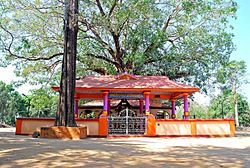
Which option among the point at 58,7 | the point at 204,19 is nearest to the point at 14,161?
the point at 58,7

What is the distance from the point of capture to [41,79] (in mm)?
19641

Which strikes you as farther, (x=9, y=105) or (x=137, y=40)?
(x=9, y=105)

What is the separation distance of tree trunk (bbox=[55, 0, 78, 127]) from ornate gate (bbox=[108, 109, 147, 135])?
2371 mm

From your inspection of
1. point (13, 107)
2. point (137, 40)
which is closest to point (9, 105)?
point (13, 107)

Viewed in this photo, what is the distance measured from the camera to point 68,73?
11672mm

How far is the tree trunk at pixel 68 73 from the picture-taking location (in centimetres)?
1141

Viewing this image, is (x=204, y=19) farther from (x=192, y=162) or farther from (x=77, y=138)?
(x=192, y=162)

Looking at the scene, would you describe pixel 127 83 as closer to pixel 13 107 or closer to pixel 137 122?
pixel 137 122

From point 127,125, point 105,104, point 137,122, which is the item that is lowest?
point 127,125

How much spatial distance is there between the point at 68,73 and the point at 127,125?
155 inches

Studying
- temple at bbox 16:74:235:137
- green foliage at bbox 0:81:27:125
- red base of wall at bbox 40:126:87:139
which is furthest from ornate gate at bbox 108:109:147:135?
green foliage at bbox 0:81:27:125

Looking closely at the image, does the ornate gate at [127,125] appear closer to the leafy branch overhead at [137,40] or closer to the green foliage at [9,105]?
the leafy branch overhead at [137,40]

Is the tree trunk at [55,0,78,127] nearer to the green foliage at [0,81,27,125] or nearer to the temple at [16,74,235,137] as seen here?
the temple at [16,74,235,137]

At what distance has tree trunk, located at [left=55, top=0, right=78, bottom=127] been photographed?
37.4 feet
